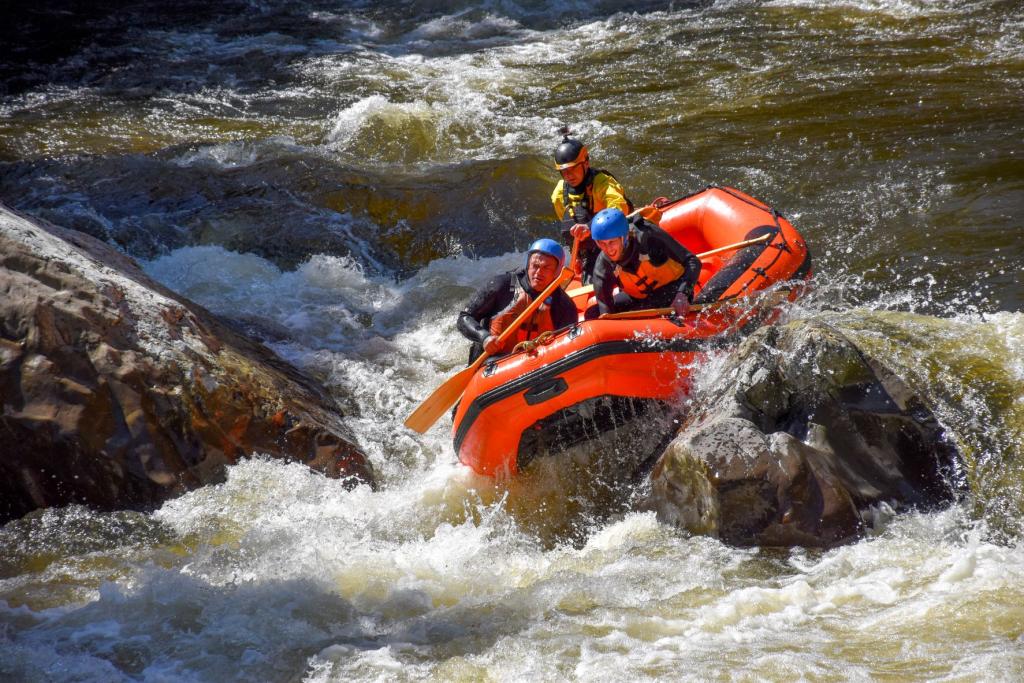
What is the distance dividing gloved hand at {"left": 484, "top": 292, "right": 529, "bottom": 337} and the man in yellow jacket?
61cm

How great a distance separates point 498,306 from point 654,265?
94cm

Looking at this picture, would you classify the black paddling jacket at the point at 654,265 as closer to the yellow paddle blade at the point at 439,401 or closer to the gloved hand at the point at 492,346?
the gloved hand at the point at 492,346

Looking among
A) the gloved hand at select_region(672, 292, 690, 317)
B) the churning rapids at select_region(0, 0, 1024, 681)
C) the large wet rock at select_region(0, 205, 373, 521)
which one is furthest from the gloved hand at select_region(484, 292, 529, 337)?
Result: the large wet rock at select_region(0, 205, 373, 521)

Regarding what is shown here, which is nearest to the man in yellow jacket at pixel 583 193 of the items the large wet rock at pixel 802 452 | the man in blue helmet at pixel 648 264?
the man in blue helmet at pixel 648 264

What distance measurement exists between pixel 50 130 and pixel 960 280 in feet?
27.2

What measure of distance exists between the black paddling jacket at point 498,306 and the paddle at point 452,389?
0.11 m

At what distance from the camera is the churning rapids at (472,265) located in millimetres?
3410

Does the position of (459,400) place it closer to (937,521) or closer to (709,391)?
(709,391)

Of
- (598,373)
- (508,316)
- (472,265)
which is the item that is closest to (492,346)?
(508,316)

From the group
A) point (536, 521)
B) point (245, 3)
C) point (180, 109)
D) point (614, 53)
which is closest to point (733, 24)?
point (614, 53)

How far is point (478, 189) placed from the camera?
7.96 meters

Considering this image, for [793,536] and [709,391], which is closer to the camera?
[793,536]

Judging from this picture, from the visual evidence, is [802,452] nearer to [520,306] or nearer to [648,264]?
[648,264]

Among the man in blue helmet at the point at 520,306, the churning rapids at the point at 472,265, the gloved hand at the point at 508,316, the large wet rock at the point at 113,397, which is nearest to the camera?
the churning rapids at the point at 472,265
